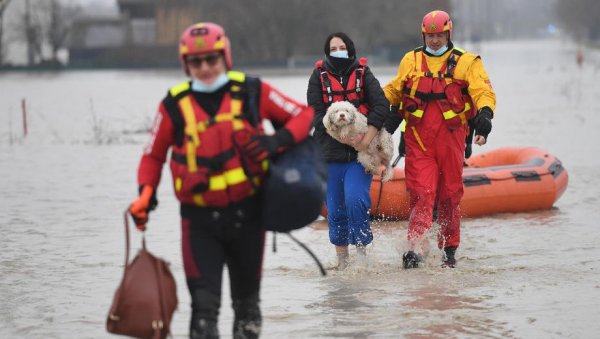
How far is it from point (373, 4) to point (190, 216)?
84.4 m

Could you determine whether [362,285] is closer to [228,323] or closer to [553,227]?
[228,323]

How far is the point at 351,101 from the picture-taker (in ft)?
29.3

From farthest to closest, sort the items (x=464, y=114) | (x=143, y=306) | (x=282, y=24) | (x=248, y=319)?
(x=282, y=24)
(x=464, y=114)
(x=248, y=319)
(x=143, y=306)

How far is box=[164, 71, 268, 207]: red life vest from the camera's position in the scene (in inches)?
224

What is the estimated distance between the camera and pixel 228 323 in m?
7.82

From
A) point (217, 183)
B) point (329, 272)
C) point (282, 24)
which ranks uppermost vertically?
point (282, 24)

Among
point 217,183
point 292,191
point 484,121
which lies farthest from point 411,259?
point 217,183

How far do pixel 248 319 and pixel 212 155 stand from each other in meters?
0.87


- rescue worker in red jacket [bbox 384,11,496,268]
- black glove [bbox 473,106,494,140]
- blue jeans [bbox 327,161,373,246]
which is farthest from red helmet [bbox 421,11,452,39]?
blue jeans [bbox 327,161,373,246]

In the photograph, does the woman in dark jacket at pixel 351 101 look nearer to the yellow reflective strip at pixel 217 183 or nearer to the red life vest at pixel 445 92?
the red life vest at pixel 445 92

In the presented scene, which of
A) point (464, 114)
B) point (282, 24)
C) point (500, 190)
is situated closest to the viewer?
point (464, 114)

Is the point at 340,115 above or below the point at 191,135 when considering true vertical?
below

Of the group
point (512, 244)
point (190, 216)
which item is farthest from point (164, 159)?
point (512, 244)

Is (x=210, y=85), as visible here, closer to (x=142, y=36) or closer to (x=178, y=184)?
(x=178, y=184)
